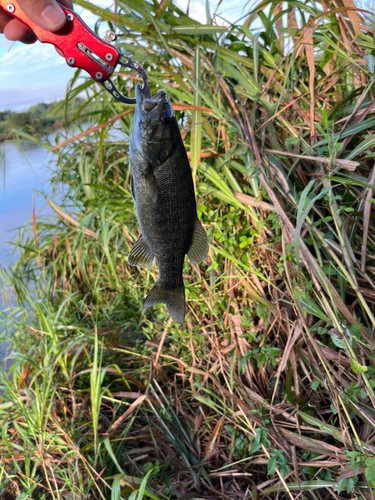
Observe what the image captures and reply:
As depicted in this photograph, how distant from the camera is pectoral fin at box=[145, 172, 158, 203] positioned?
35.3 inches

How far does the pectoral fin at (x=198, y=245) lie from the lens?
93cm

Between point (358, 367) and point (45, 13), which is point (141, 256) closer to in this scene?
point (45, 13)

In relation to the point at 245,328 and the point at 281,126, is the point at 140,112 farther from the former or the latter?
the point at 245,328

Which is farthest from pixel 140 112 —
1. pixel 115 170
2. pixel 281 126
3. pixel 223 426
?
pixel 115 170

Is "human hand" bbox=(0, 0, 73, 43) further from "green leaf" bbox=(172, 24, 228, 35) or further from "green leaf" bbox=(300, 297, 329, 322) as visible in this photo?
"green leaf" bbox=(300, 297, 329, 322)

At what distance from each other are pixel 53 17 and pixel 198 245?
2.00 ft

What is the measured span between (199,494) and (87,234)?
1.78 metres

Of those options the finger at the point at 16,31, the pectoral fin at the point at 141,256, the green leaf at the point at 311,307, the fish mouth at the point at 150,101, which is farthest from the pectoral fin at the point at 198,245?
the finger at the point at 16,31

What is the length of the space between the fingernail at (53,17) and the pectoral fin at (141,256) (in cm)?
53

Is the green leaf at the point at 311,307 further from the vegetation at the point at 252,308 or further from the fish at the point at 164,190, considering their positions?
the fish at the point at 164,190

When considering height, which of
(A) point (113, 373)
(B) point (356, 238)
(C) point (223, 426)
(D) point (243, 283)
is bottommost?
(C) point (223, 426)

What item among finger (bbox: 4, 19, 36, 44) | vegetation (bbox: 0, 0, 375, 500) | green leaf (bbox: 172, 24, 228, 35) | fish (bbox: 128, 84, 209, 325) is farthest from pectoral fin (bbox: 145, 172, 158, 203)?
green leaf (bbox: 172, 24, 228, 35)

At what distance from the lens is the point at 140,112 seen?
909 mm

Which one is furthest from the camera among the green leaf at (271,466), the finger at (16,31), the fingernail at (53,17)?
the green leaf at (271,466)
